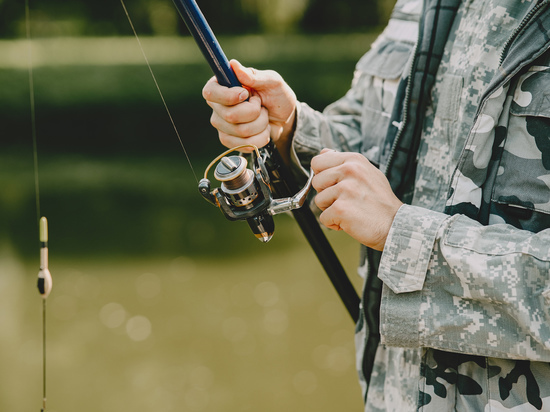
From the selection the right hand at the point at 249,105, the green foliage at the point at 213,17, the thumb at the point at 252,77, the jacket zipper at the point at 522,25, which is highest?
the jacket zipper at the point at 522,25

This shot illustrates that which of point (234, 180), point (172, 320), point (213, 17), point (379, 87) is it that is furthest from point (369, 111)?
point (213, 17)

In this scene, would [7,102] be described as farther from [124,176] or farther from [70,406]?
[70,406]

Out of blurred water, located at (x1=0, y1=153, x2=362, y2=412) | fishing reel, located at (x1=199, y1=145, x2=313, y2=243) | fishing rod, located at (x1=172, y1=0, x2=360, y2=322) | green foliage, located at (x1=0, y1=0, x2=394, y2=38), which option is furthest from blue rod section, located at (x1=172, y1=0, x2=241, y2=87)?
green foliage, located at (x1=0, y1=0, x2=394, y2=38)

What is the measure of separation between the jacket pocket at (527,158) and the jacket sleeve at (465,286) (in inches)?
2.0

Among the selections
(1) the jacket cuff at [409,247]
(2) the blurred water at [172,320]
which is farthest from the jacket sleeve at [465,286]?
(2) the blurred water at [172,320]

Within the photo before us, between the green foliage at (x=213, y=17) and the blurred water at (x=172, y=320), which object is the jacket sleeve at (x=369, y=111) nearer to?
the blurred water at (x=172, y=320)

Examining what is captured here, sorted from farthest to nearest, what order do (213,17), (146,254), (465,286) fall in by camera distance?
1. (213,17)
2. (146,254)
3. (465,286)

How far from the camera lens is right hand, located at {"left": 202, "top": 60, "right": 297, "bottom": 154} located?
118cm

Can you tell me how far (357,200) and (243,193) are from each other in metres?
0.23

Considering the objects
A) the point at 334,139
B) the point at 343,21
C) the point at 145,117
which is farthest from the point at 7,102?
the point at 334,139

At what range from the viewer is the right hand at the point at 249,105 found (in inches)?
46.4

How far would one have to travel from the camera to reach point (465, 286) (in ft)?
3.08

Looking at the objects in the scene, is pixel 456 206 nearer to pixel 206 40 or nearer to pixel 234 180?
pixel 234 180

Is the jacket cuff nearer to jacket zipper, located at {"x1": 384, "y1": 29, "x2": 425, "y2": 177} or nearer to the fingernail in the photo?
jacket zipper, located at {"x1": 384, "y1": 29, "x2": 425, "y2": 177}
